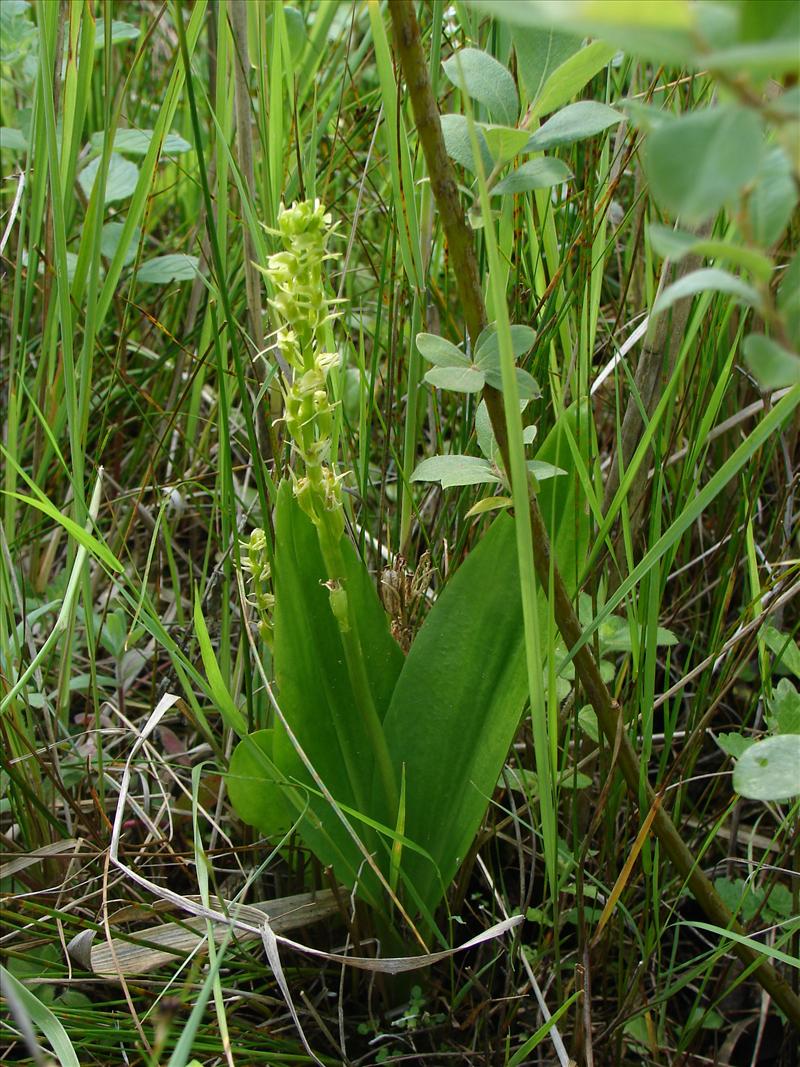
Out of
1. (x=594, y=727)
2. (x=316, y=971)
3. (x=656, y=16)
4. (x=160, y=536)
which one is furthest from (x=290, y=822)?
(x=656, y=16)

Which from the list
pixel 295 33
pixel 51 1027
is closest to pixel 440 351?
pixel 51 1027

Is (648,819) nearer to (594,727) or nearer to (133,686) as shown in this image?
(594,727)

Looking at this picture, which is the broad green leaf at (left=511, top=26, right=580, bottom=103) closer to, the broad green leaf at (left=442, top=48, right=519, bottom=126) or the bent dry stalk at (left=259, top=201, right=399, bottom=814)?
the broad green leaf at (left=442, top=48, right=519, bottom=126)

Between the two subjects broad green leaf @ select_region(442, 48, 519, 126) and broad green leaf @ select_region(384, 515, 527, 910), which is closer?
broad green leaf @ select_region(442, 48, 519, 126)

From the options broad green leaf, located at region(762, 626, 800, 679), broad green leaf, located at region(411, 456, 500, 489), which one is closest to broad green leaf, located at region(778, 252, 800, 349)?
broad green leaf, located at region(411, 456, 500, 489)

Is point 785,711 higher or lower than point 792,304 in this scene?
lower

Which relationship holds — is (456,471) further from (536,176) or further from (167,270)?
(167,270)
